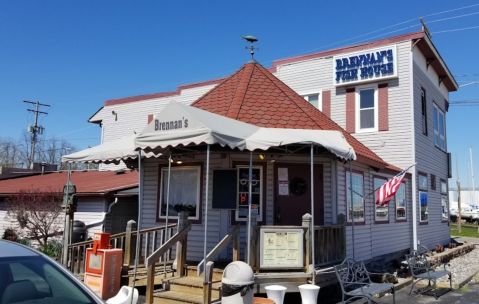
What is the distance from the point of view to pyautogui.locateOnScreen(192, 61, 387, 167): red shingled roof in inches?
416

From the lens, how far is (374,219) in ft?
42.4

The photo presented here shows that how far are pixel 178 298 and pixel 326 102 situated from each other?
11.1 metres

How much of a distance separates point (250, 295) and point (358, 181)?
21.7 ft

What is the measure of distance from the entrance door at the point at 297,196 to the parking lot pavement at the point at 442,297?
2.39 m

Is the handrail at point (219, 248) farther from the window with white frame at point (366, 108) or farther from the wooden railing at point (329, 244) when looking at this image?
the window with white frame at point (366, 108)

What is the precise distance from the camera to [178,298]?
24.3 ft

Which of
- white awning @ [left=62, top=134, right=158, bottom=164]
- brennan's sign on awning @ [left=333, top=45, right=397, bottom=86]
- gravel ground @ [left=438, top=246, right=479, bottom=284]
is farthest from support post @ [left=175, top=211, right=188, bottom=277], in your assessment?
brennan's sign on awning @ [left=333, top=45, right=397, bottom=86]

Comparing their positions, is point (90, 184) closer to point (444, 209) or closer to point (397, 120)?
point (397, 120)

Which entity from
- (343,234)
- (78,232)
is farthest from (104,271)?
(78,232)

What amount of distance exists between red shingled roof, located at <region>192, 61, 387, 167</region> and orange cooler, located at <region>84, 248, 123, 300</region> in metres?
4.30

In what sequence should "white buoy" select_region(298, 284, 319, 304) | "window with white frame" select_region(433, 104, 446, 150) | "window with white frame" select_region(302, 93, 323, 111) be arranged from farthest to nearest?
"window with white frame" select_region(433, 104, 446, 150), "window with white frame" select_region(302, 93, 323, 111), "white buoy" select_region(298, 284, 319, 304)

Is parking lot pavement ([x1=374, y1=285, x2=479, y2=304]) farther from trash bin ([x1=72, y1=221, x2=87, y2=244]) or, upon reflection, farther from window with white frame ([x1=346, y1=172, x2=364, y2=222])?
trash bin ([x1=72, y1=221, x2=87, y2=244])

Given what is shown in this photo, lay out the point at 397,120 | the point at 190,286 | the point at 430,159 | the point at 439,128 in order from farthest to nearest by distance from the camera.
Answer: the point at 439,128 < the point at 430,159 < the point at 397,120 < the point at 190,286

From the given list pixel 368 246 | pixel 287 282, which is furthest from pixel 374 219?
pixel 287 282
